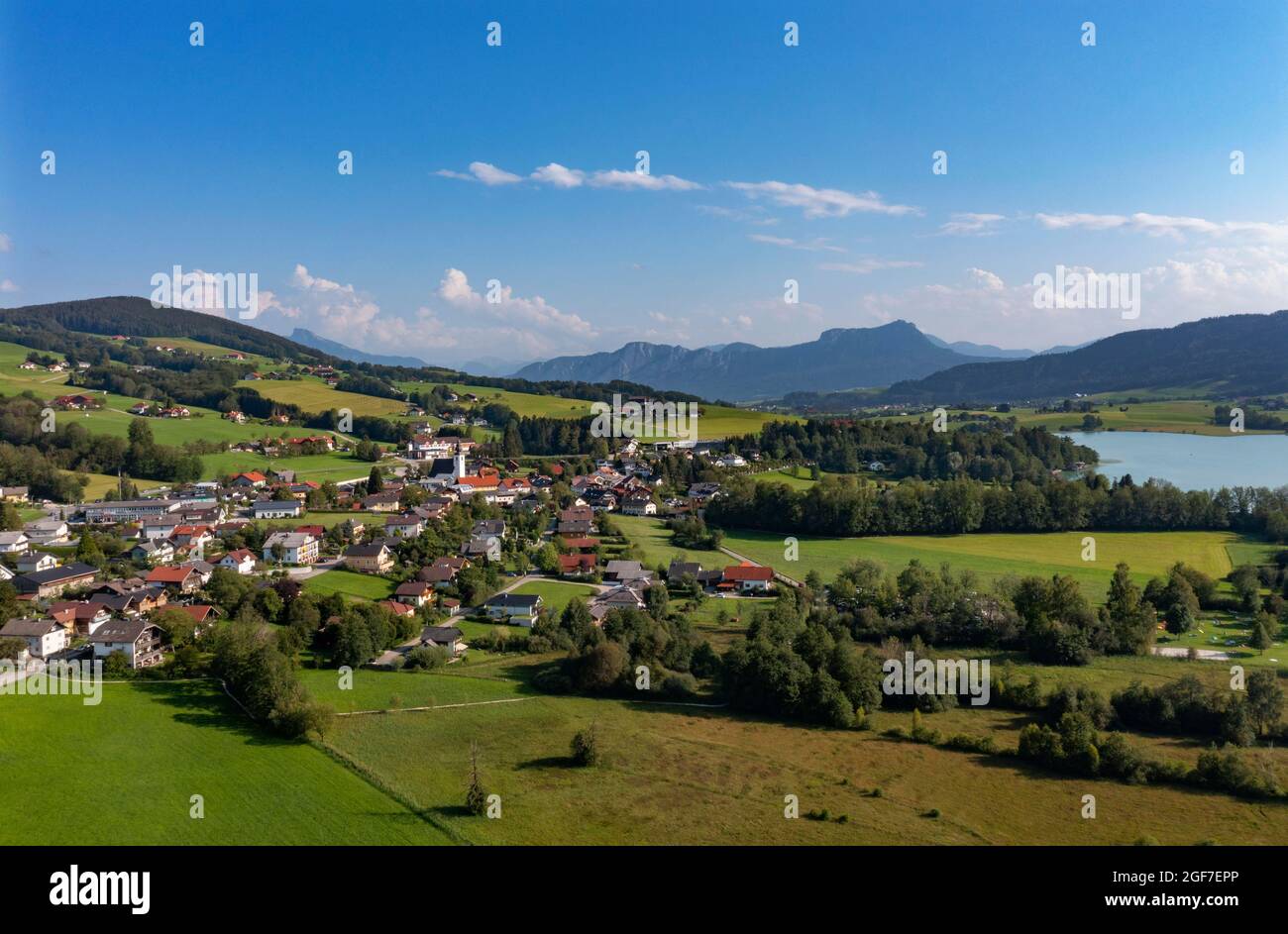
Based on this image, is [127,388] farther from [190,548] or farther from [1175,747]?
[1175,747]

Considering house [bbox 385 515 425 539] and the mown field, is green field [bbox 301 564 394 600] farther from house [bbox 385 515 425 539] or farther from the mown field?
the mown field

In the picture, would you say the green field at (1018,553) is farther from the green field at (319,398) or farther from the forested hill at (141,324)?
the forested hill at (141,324)

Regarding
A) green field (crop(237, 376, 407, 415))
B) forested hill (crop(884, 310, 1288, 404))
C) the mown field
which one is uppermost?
forested hill (crop(884, 310, 1288, 404))

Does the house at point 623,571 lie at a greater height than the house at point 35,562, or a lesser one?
lesser

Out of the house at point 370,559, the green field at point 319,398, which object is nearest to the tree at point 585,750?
the house at point 370,559

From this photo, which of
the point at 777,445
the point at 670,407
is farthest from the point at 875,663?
the point at 670,407

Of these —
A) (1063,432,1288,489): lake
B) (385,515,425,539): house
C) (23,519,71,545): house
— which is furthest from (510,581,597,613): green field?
(1063,432,1288,489): lake

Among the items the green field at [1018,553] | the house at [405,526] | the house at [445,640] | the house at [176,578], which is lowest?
the house at [445,640]

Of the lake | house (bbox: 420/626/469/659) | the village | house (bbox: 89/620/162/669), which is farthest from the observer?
the lake
